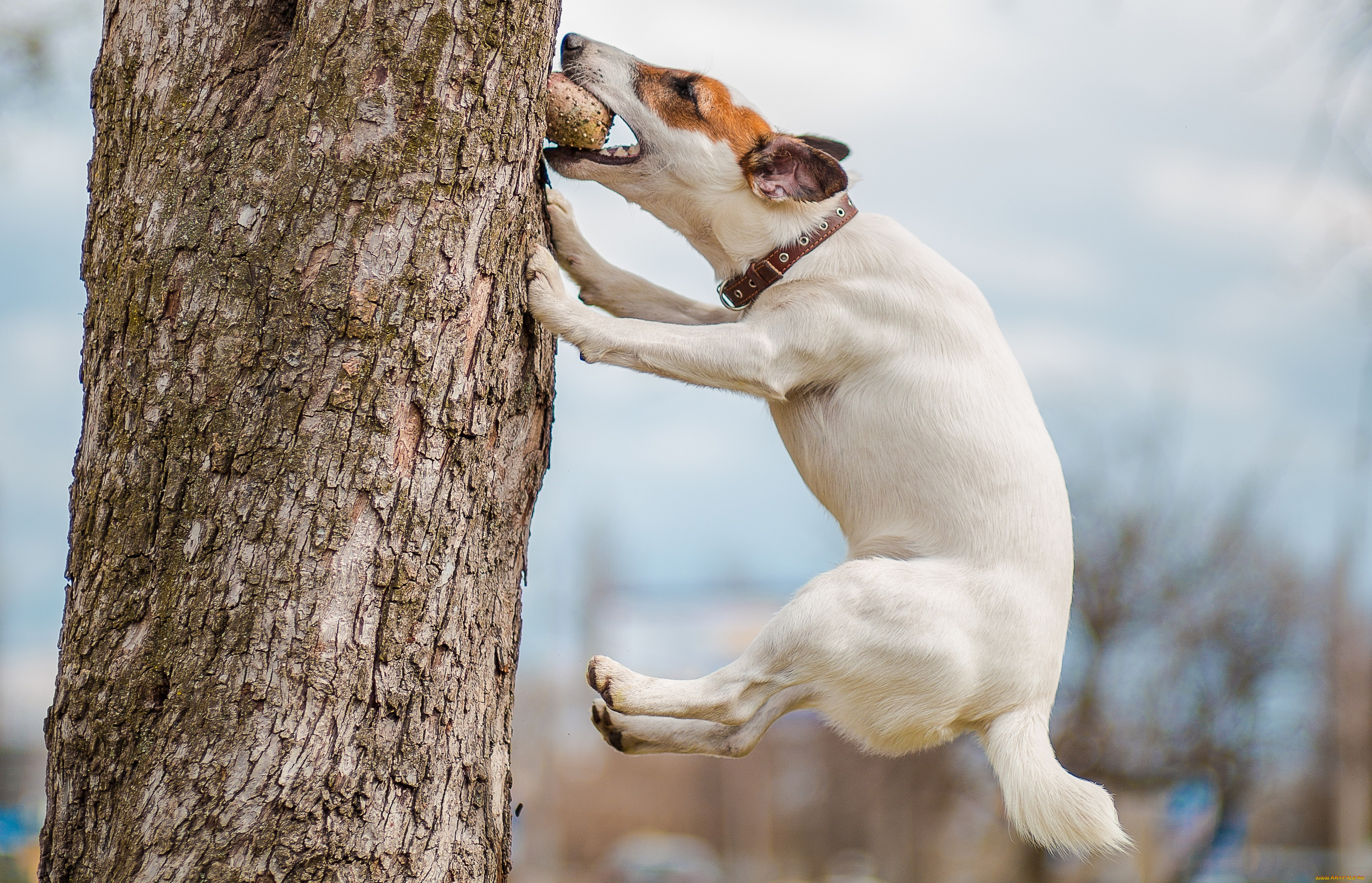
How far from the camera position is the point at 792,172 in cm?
335

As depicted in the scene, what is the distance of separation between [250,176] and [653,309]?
4.74 feet

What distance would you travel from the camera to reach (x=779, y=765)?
2941 cm

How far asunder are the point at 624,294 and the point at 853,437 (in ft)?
2.86

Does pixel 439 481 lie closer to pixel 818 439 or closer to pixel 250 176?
pixel 250 176

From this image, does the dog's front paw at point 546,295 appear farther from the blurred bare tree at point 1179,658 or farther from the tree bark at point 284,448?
the blurred bare tree at point 1179,658

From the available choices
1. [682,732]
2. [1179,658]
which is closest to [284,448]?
[682,732]

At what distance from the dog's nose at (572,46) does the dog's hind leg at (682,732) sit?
6.33 ft

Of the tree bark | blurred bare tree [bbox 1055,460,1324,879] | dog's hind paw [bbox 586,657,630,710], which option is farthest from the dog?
blurred bare tree [bbox 1055,460,1324,879]

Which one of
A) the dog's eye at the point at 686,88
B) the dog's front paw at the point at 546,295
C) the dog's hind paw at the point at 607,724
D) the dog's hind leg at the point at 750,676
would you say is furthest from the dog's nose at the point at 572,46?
the dog's hind paw at the point at 607,724

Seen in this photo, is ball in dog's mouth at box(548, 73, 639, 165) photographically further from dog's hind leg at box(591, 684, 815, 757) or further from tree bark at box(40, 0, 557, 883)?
dog's hind leg at box(591, 684, 815, 757)

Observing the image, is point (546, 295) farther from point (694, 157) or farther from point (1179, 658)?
point (1179, 658)

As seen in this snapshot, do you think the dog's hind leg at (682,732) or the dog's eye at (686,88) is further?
the dog's eye at (686,88)

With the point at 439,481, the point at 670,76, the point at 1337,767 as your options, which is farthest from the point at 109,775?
the point at 1337,767

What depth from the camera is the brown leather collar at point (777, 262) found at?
3352mm
